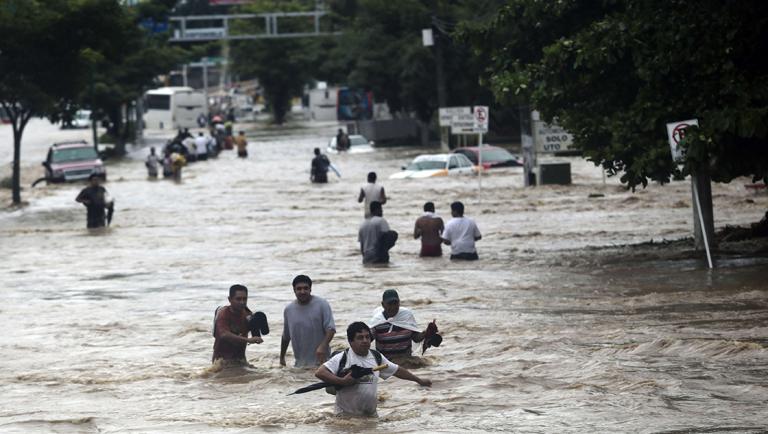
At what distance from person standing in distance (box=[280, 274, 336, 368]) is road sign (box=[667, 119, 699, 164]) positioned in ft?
26.5

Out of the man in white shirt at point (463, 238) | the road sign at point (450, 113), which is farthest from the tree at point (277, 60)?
the man in white shirt at point (463, 238)

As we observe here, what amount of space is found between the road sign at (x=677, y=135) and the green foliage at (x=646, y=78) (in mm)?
290

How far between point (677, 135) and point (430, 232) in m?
6.20

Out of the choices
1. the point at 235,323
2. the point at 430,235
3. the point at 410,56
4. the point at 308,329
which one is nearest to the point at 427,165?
the point at 410,56

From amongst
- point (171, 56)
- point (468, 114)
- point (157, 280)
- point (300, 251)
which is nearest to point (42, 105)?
point (468, 114)

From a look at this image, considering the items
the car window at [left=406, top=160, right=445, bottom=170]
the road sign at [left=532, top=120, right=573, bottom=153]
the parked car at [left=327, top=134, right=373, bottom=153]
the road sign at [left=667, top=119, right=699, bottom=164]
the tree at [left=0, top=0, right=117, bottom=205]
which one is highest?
the tree at [left=0, top=0, right=117, bottom=205]

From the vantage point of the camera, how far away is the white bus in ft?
349

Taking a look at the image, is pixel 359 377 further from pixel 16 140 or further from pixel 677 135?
pixel 16 140

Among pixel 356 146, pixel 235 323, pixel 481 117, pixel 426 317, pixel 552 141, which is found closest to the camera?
pixel 235 323

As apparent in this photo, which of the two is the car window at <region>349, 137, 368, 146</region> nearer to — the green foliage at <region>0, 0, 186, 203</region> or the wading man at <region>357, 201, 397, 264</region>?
the green foliage at <region>0, 0, 186, 203</region>

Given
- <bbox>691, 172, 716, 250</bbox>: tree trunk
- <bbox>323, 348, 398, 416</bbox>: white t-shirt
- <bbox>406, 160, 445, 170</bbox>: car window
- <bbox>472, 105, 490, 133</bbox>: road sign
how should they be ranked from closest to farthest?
1. <bbox>323, 348, 398, 416</bbox>: white t-shirt
2. <bbox>691, 172, 716, 250</bbox>: tree trunk
3. <bbox>472, 105, 490, 133</bbox>: road sign
4. <bbox>406, 160, 445, 170</bbox>: car window

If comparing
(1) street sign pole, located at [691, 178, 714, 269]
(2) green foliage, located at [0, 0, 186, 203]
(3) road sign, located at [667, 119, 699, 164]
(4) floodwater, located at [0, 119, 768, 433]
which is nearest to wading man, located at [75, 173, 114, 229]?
(4) floodwater, located at [0, 119, 768, 433]

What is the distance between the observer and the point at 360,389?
12906 mm

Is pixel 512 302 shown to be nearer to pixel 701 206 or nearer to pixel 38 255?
pixel 701 206
